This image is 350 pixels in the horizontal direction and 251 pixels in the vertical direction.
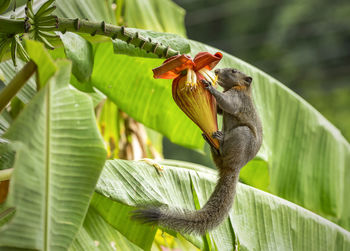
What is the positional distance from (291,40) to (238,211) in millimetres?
8984

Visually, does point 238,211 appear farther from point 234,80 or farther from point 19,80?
point 19,80

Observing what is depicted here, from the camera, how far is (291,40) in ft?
33.1

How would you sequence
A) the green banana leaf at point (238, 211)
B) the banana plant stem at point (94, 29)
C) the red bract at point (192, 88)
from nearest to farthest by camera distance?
the red bract at point (192, 88)
the banana plant stem at point (94, 29)
the green banana leaf at point (238, 211)

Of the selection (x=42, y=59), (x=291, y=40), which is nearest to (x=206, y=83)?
(x=42, y=59)

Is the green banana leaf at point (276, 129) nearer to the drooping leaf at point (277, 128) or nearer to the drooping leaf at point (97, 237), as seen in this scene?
the drooping leaf at point (277, 128)

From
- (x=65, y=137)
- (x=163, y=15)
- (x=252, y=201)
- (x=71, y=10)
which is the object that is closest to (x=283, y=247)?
(x=252, y=201)

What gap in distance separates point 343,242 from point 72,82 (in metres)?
1.24

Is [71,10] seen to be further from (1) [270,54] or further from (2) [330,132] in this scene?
(1) [270,54]

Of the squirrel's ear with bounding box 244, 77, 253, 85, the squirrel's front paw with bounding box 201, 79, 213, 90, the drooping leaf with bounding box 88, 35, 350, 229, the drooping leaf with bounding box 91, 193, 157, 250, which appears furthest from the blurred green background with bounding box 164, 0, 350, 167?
the squirrel's front paw with bounding box 201, 79, 213, 90

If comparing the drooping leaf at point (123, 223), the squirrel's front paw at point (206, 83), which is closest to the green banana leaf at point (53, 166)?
the squirrel's front paw at point (206, 83)

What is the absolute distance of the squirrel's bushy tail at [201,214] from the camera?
3.65 ft

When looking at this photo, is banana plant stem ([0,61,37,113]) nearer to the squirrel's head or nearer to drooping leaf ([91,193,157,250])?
drooping leaf ([91,193,157,250])

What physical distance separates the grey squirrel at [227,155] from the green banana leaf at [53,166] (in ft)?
0.60

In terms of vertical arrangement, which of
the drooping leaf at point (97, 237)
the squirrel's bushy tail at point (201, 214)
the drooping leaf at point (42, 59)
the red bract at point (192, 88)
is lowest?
the drooping leaf at point (97, 237)
